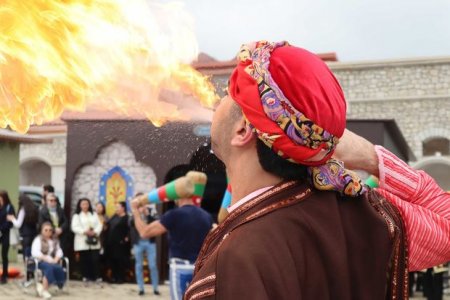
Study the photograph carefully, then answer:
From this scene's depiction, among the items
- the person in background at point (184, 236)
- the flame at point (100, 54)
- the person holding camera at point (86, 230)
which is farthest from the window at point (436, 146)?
the flame at point (100, 54)

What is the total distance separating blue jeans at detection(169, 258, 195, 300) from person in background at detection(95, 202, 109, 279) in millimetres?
5760

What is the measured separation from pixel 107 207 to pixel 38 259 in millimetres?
2527

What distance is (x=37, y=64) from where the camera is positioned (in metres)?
2.85

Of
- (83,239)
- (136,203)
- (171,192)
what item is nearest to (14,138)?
(83,239)

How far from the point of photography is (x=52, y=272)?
37.3 feet

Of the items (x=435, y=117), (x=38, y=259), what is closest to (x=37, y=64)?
(x=38, y=259)

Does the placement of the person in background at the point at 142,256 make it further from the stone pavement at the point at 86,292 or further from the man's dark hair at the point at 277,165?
the man's dark hair at the point at 277,165

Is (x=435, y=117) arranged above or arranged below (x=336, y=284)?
above

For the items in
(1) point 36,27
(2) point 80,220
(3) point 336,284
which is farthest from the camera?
(2) point 80,220

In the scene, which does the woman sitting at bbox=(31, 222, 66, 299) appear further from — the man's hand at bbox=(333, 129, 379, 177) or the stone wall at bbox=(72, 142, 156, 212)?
the man's hand at bbox=(333, 129, 379, 177)

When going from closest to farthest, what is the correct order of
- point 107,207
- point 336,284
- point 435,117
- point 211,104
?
point 336,284 → point 211,104 → point 107,207 → point 435,117

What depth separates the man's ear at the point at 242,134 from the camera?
1731 mm

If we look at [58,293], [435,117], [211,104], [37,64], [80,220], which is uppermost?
[435,117]

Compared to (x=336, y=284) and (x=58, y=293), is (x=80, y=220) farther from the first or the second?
(x=336, y=284)
